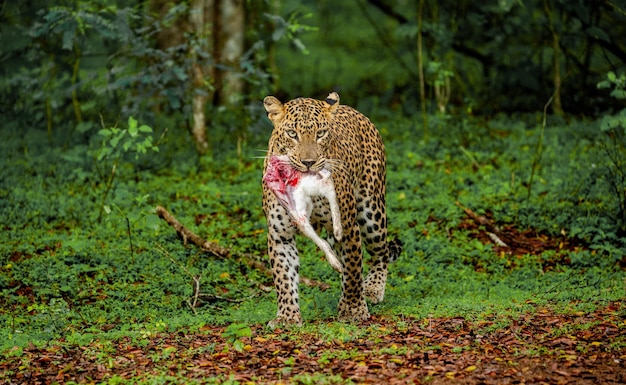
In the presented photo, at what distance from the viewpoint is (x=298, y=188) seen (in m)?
7.59

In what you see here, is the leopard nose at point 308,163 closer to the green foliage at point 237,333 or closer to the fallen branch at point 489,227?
the green foliage at point 237,333

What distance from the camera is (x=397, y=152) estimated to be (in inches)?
554

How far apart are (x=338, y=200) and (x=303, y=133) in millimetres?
756

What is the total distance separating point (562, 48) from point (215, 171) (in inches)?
251

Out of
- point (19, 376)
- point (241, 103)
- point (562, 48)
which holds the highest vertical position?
point (562, 48)

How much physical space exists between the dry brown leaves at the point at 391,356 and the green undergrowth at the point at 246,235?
34cm

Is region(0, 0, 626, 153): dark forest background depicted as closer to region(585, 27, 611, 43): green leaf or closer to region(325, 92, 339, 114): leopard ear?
region(585, 27, 611, 43): green leaf

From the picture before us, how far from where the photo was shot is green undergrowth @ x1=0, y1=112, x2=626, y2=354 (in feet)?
28.5

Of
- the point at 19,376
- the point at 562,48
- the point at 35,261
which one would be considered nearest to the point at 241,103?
the point at 562,48

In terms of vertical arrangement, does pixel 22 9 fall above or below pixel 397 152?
above

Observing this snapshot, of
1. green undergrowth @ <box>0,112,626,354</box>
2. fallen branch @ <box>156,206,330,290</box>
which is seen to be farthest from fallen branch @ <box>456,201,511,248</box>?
fallen branch @ <box>156,206,330,290</box>

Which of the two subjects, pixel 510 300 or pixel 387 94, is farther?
pixel 387 94

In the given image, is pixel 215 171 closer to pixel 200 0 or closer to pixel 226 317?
pixel 200 0

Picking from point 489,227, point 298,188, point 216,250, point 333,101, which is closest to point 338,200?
point 298,188
